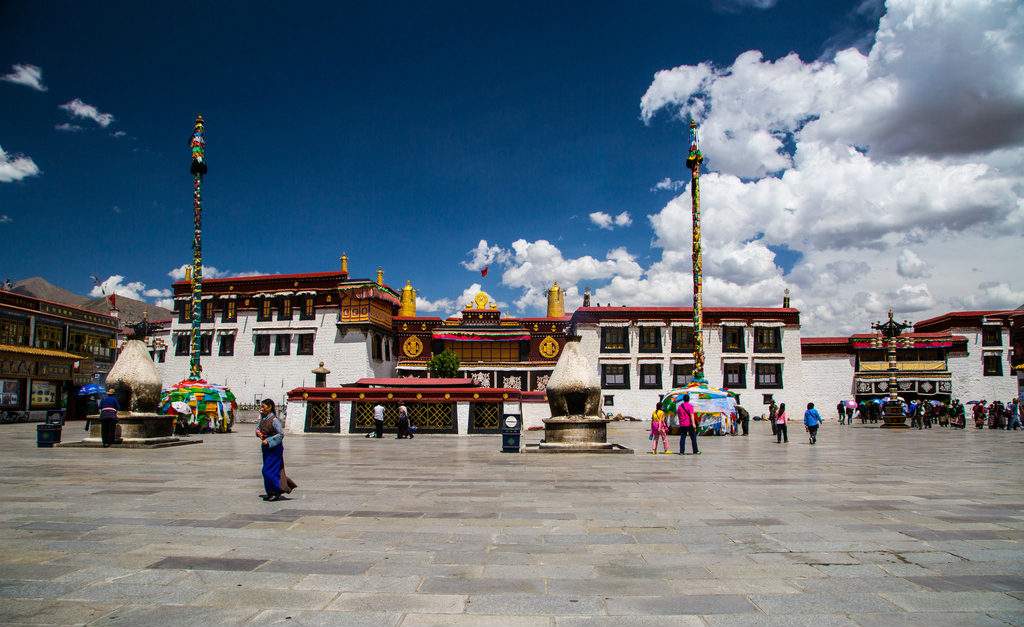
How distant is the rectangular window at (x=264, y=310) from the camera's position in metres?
46.9

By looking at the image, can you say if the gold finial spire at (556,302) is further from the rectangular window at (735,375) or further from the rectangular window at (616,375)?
the rectangular window at (735,375)

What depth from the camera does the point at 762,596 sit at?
4.78 meters

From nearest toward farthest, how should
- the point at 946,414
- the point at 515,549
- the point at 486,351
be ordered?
the point at 515,549 < the point at 946,414 < the point at 486,351

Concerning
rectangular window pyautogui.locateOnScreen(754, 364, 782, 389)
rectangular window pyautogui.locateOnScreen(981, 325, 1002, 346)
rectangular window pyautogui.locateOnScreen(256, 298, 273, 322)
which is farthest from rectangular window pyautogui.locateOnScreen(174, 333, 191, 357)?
rectangular window pyautogui.locateOnScreen(981, 325, 1002, 346)

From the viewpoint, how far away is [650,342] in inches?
1816

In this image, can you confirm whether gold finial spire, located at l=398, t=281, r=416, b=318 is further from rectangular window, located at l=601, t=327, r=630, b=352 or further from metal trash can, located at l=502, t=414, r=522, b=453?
metal trash can, located at l=502, t=414, r=522, b=453

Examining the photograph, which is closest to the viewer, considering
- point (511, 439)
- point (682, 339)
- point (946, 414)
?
point (511, 439)

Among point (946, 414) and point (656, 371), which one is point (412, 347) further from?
point (946, 414)

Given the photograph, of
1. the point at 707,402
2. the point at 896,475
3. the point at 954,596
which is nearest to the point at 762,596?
the point at 954,596

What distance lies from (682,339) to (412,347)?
2189cm

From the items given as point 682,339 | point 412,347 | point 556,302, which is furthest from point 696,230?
point 412,347

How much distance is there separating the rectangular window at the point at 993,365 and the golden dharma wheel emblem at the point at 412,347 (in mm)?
44361

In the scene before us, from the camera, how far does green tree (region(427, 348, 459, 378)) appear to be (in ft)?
144

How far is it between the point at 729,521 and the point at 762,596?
9.60ft
